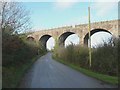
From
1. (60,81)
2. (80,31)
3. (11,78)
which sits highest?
(80,31)

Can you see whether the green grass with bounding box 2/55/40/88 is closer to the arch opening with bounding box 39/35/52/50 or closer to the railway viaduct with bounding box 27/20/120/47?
the railway viaduct with bounding box 27/20/120/47

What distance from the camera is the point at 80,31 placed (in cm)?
6944

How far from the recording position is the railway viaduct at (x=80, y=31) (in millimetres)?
60419

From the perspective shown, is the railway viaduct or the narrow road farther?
the railway viaduct

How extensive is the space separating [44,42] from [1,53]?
260 feet

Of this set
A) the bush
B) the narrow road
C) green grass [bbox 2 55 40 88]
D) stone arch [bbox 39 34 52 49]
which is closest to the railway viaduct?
stone arch [bbox 39 34 52 49]

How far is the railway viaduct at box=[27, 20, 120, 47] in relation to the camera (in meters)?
60.4

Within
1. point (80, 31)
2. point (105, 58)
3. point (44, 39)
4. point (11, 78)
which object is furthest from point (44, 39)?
point (11, 78)

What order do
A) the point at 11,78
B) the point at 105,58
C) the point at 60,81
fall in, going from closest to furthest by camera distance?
the point at 11,78, the point at 60,81, the point at 105,58

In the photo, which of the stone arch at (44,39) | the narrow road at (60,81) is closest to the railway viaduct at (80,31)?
the stone arch at (44,39)

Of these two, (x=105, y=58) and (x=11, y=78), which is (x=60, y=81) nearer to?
(x=11, y=78)

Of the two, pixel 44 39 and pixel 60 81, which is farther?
pixel 44 39

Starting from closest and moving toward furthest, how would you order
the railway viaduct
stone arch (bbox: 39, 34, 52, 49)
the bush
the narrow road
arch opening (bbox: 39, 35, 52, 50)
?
the narrow road → the bush → the railway viaduct → stone arch (bbox: 39, 34, 52, 49) → arch opening (bbox: 39, 35, 52, 50)

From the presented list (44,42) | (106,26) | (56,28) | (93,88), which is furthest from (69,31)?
(93,88)
